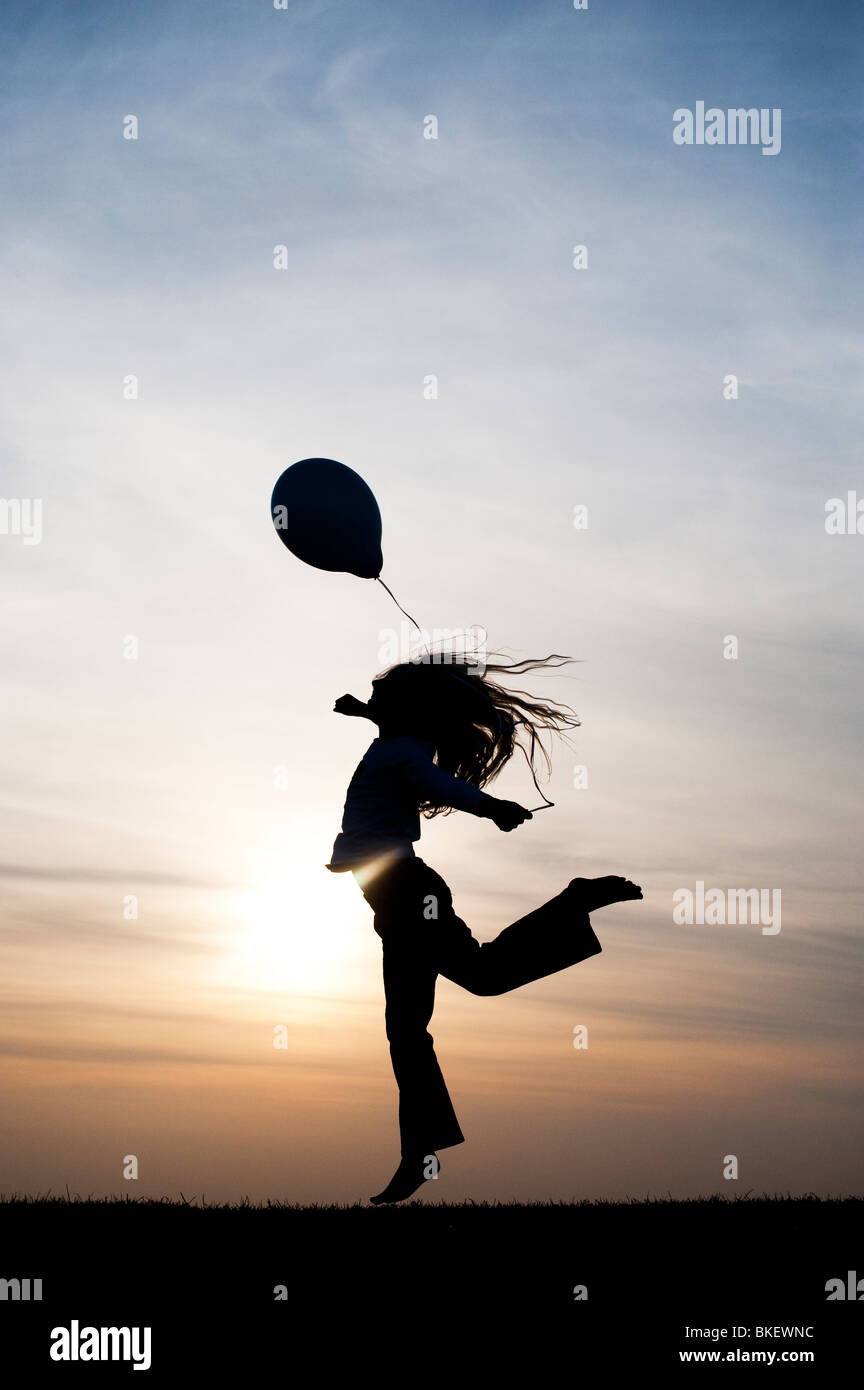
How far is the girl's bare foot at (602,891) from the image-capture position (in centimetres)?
812

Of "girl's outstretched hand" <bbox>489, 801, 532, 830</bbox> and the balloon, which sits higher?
the balloon

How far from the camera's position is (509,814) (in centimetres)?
743

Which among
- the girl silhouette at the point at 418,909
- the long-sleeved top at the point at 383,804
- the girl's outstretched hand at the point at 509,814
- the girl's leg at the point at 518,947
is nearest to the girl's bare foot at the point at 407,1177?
the girl silhouette at the point at 418,909

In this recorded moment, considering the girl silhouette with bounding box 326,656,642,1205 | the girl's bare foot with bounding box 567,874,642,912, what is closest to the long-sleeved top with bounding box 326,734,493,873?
the girl silhouette with bounding box 326,656,642,1205

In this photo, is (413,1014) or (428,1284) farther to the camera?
(413,1014)

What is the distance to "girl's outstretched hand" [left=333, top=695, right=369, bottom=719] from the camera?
827 cm

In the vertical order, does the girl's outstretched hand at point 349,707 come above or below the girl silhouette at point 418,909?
above

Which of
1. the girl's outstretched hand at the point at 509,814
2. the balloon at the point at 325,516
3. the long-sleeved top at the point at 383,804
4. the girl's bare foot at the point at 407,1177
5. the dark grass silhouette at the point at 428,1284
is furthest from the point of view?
the balloon at the point at 325,516

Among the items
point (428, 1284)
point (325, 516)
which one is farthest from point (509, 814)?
point (428, 1284)

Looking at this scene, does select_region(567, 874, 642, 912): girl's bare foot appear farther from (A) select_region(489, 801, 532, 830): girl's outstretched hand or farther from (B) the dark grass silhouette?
(B) the dark grass silhouette

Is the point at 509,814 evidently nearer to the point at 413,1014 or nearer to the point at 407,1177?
the point at 413,1014

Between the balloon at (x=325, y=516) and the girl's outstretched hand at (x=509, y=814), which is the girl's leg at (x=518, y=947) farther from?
the balloon at (x=325, y=516)

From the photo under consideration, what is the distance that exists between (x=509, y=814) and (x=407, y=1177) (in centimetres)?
231
